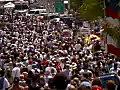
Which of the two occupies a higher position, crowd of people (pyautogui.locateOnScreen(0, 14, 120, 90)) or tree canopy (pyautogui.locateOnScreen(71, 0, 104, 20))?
crowd of people (pyautogui.locateOnScreen(0, 14, 120, 90))

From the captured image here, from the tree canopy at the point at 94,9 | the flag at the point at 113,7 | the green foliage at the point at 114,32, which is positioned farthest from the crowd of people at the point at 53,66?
the tree canopy at the point at 94,9

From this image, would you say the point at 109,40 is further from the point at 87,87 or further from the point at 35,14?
the point at 35,14

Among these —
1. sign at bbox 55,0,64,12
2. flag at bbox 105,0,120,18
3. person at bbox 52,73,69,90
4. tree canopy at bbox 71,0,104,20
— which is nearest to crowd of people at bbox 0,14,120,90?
person at bbox 52,73,69,90

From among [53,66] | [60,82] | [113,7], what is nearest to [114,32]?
[113,7]

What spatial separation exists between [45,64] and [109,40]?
3056 millimetres

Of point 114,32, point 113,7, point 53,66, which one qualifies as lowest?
point 53,66

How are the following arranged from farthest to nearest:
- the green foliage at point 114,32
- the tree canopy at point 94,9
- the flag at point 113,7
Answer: the tree canopy at point 94,9 → the green foliage at point 114,32 → the flag at point 113,7

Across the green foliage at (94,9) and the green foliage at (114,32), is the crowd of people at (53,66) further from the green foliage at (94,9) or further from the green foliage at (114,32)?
the green foliage at (94,9)

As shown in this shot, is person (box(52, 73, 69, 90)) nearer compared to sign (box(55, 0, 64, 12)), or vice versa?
person (box(52, 73, 69, 90))

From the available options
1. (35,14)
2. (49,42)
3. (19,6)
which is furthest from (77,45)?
(19,6)

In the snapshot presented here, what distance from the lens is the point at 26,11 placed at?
67.0 meters

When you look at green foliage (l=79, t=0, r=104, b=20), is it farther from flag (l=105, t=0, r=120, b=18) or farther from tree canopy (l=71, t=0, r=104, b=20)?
flag (l=105, t=0, r=120, b=18)

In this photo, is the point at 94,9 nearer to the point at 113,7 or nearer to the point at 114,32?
the point at 114,32

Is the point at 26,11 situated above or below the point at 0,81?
below
